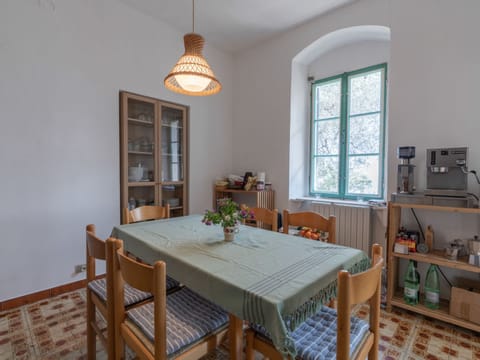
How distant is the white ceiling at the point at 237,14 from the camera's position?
2621 millimetres

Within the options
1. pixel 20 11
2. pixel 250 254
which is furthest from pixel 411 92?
pixel 20 11

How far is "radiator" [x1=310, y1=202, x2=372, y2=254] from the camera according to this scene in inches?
101

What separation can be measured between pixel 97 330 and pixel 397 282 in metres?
2.44

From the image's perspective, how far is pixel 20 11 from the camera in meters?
2.07

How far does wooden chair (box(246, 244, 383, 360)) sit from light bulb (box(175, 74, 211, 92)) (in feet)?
4.60

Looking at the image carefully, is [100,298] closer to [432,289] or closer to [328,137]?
[432,289]

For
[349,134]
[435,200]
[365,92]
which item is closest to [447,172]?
[435,200]

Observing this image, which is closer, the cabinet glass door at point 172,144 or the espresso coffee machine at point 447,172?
the espresso coffee machine at point 447,172

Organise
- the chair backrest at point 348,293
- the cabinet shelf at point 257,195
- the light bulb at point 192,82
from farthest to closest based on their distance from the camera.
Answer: the cabinet shelf at point 257,195 < the light bulb at point 192,82 < the chair backrest at point 348,293

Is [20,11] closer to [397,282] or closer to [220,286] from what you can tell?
[220,286]

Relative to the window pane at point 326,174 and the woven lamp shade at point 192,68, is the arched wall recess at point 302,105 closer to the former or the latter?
the window pane at point 326,174

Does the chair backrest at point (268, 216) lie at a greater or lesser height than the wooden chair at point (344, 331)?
greater

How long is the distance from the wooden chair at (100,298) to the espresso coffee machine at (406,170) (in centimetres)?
213

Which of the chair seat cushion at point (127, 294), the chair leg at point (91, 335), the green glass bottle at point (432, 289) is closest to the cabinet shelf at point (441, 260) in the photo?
the green glass bottle at point (432, 289)
